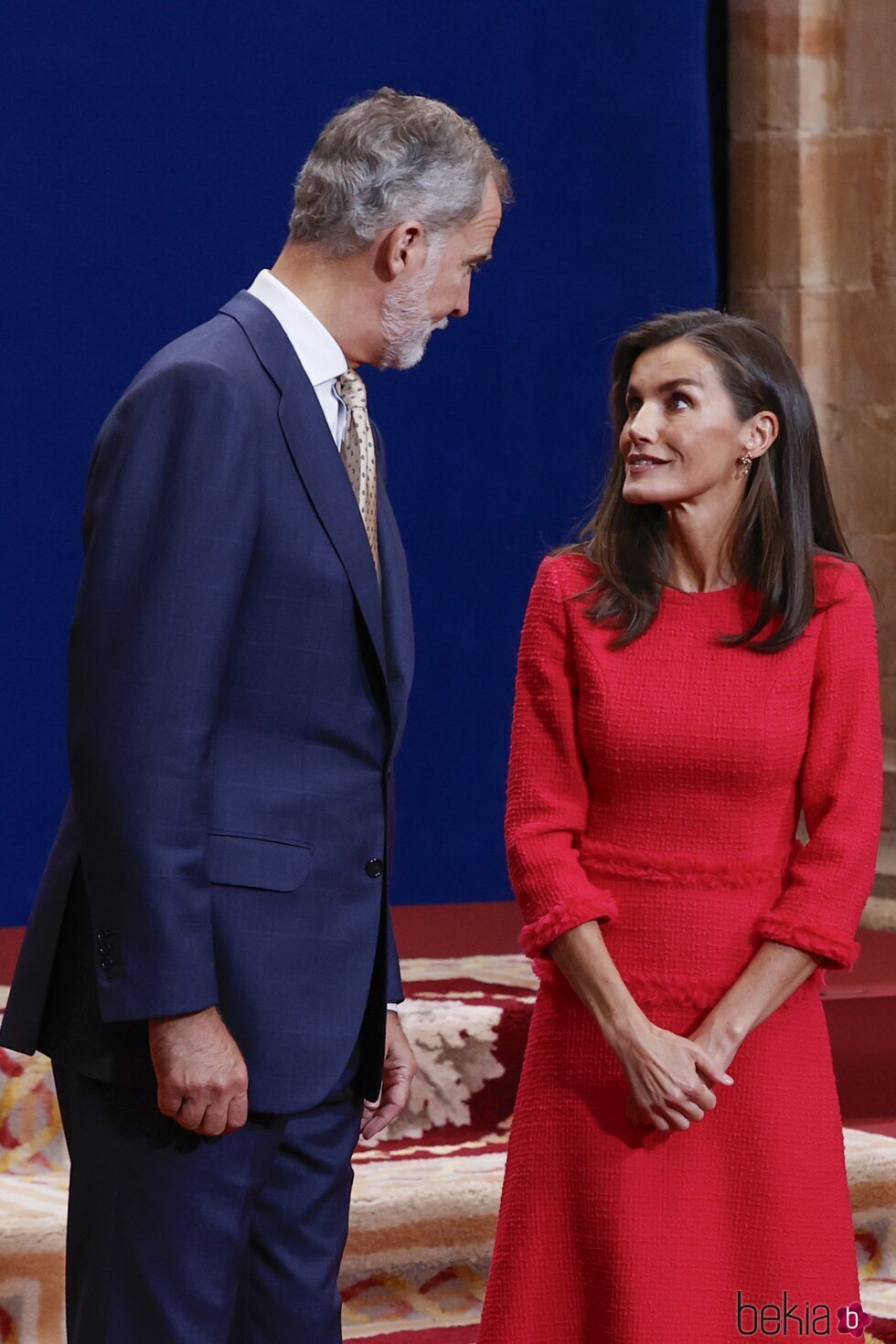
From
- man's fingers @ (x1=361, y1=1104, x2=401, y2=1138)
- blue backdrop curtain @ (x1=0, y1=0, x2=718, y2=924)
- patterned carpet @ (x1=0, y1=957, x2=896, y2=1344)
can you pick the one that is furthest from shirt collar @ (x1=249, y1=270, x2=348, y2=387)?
blue backdrop curtain @ (x1=0, y1=0, x2=718, y2=924)

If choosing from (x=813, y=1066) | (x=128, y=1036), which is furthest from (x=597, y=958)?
(x=128, y=1036)

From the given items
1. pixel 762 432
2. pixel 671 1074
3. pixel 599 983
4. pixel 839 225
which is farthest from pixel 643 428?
pixel 839 225

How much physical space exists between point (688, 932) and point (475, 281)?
9.77ft

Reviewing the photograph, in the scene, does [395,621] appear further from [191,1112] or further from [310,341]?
[191,1112]

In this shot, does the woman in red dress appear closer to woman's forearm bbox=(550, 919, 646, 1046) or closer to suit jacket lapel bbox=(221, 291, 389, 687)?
woman's forearm bbox=(550, 919, 646, 1046)

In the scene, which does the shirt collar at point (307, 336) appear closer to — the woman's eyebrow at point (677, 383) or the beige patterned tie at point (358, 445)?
the beige patterned tie at point (358, 445)

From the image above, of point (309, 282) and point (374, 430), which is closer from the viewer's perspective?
point (309, 282)

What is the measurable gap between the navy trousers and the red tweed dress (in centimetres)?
42

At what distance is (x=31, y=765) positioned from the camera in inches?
173

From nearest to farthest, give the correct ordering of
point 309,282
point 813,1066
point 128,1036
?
point 128,1036 → point 309,282 → point 813,1066

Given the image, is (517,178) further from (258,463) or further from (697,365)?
(258,463)

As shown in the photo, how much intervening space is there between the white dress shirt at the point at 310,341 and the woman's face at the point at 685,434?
1.69 ft

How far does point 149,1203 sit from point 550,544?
11.1ft

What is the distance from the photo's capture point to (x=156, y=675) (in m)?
1.66
